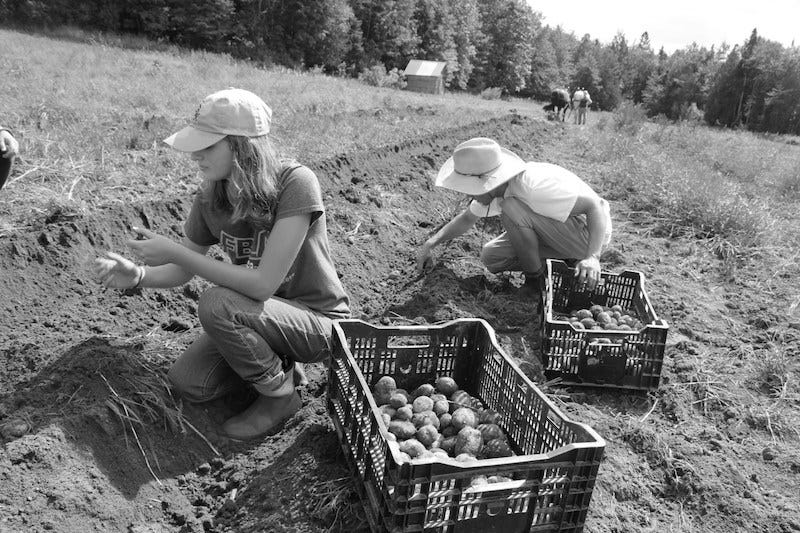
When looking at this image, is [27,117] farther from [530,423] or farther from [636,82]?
[636,82]

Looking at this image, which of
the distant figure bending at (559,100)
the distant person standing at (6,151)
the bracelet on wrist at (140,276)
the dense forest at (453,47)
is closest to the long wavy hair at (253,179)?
the bracelet on wrist at (140,276)

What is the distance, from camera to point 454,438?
7.91ft

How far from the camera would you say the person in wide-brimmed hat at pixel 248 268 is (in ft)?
7.93

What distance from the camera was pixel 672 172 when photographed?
27.6 feet

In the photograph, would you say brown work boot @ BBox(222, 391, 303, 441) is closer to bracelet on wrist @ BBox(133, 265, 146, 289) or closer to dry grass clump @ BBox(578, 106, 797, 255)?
bracelet on wrist @ BBox(133, 265, 146, 289)

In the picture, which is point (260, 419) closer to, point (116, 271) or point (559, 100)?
point (116, 271)

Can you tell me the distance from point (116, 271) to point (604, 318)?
2.59m

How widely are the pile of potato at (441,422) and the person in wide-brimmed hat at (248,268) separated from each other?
1.38 feet

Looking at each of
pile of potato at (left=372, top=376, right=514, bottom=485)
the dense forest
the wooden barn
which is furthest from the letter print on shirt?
the wooden barn

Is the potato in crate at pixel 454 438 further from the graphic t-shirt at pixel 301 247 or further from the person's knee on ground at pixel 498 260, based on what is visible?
the person's knee on ground at pixel 498 260

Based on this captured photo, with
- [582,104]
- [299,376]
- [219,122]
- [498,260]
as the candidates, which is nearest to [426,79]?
[582,104]

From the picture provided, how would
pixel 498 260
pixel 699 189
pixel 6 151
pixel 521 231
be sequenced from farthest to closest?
pixel 699 189 < pixel 498 260 < pixel 521 231 < pixel 6 151

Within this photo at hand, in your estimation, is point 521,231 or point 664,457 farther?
point 521,231

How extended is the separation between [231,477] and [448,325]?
1.11 metres
